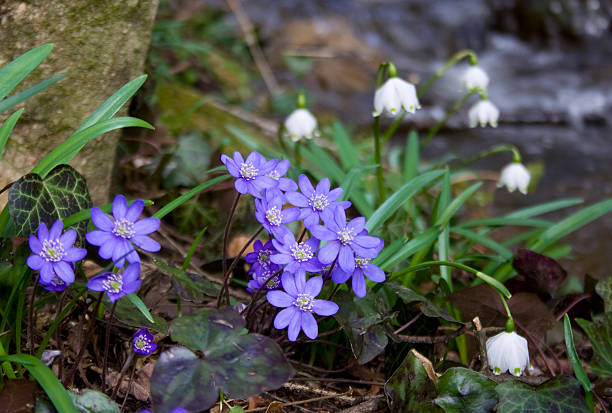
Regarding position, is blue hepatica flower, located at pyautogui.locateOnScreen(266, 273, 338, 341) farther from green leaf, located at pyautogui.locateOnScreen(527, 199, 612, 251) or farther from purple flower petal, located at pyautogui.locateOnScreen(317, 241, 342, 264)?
green leaf, located at pyautogui.locateOnScreen(527, 199, 612, 251)

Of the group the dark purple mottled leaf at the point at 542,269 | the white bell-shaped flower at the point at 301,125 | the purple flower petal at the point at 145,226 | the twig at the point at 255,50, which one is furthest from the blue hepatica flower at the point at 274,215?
the twig at the point at 255,50

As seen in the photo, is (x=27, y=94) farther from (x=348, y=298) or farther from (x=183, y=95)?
(x=183, y=95)

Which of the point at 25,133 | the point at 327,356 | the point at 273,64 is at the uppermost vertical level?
the point at 25,133

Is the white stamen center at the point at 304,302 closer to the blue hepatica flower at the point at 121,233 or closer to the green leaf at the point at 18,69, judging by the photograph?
the blue hepatica flower at the point at 121,233

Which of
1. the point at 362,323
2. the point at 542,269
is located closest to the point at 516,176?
the point at 542,269

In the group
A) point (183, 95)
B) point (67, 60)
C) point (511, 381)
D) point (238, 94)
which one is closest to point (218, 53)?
point (238, 94)
